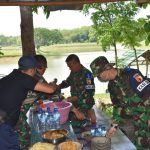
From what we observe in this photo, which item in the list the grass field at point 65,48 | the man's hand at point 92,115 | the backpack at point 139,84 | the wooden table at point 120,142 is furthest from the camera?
the grass field at point 65,48

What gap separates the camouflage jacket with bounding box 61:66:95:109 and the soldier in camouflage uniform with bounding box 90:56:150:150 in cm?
111

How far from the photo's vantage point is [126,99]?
433 cm

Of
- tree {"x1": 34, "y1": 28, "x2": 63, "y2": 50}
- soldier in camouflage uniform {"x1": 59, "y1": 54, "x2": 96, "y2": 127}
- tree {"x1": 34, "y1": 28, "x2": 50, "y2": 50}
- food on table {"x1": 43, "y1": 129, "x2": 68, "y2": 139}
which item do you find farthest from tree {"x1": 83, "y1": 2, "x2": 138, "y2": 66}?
tree {"x1": 34, "y1": 28, "x2": 50, "y2": 50}

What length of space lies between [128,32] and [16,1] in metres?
4.95

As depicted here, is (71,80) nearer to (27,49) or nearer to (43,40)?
(27,49)

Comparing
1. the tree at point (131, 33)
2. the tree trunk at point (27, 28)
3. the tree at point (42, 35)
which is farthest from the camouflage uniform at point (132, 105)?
the tree at point (42, 35)

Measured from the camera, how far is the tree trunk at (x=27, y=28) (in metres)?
6.47

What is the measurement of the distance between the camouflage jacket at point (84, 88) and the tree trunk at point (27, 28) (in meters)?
1.29

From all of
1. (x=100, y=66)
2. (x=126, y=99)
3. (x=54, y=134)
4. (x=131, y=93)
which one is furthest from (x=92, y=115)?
(x=54, y=134)

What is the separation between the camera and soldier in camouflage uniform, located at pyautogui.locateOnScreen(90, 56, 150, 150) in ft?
13.6

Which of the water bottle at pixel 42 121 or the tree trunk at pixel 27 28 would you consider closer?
the water bottle at pixel 42 121

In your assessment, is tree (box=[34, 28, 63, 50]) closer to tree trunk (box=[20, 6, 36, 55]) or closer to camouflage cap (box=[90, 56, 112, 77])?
tree trunk (box=[20, 6, 36, 55])

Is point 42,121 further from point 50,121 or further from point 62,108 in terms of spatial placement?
point 62,108

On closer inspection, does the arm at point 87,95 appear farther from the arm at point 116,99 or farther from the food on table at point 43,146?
the food on table at point 43,146
